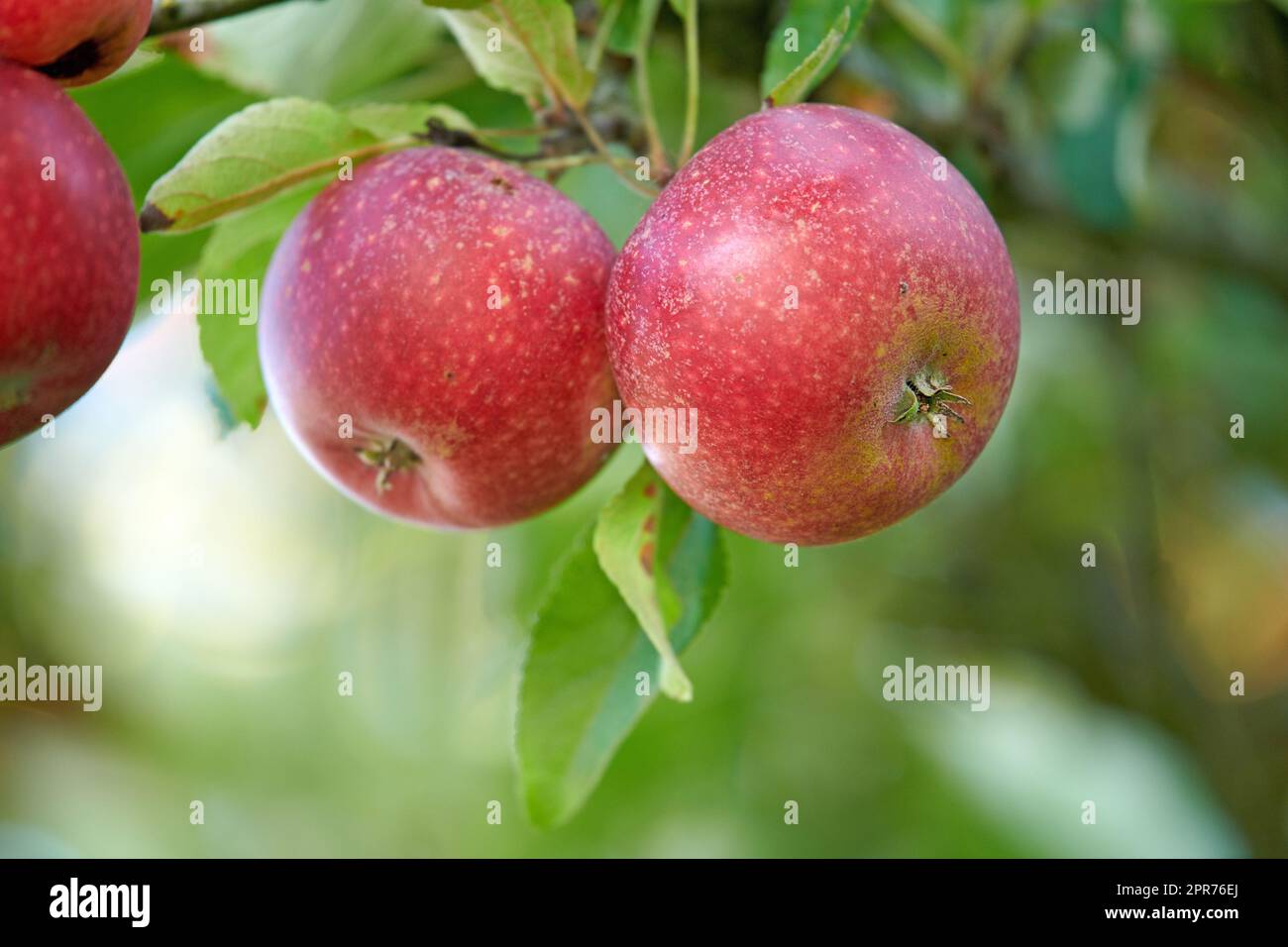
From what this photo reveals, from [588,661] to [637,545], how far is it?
0.21 meters

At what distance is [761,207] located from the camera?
93 cm

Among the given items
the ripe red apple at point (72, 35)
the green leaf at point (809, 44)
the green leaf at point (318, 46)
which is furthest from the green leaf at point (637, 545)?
the green leaf at point (318, 46)

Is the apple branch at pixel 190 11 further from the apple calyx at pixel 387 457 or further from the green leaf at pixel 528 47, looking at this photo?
the apple calyx at pixel 387 457

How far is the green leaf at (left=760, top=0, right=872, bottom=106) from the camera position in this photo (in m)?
0.99

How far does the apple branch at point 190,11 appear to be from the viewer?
3.64 ft

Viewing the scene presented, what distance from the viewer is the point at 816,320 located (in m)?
0.91

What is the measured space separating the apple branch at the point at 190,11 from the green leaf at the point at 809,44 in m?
Answer: 0.46

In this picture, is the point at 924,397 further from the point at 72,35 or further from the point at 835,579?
the point at 835,579

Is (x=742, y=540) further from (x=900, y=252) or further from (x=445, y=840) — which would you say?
(x=900, y=252)

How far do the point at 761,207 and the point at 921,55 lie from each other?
1.23 meters

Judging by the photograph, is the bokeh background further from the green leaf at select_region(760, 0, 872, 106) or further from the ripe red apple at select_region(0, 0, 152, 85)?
the ripe red apple at select_region(0, 0, 152, 85)
